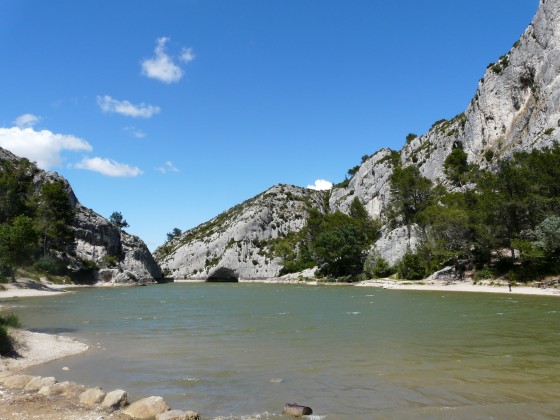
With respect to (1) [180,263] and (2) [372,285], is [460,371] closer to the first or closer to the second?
(2) [372,285]

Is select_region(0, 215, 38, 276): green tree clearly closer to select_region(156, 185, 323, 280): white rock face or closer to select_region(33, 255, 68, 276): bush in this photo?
select_region(33, 255, 68, 276): bush

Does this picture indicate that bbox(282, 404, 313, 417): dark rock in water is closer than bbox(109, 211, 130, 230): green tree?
Yes

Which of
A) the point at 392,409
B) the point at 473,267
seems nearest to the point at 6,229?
the point at 392,409

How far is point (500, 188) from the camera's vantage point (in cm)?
6178

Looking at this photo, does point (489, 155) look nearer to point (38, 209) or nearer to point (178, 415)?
point (178, 415)

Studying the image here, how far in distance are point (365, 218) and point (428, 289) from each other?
53451 mm

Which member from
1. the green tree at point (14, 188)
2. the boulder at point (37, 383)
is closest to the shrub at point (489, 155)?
the boulder at point (37, 383)

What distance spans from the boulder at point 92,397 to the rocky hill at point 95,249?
298 feet

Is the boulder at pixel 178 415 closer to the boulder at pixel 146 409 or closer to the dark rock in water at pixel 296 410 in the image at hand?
the boulder at pixel 146 409

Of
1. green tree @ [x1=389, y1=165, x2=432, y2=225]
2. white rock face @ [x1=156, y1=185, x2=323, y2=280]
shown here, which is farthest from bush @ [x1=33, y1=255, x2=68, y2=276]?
green tree @ [x1=389, y1=165, x2=432, y2=225]

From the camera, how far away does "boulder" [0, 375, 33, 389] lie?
11477mm

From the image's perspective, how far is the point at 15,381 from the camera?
11703 millimetres

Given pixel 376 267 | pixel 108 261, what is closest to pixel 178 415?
pixel 376 267

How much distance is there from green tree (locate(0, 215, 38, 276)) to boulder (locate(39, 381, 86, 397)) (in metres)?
57.6
